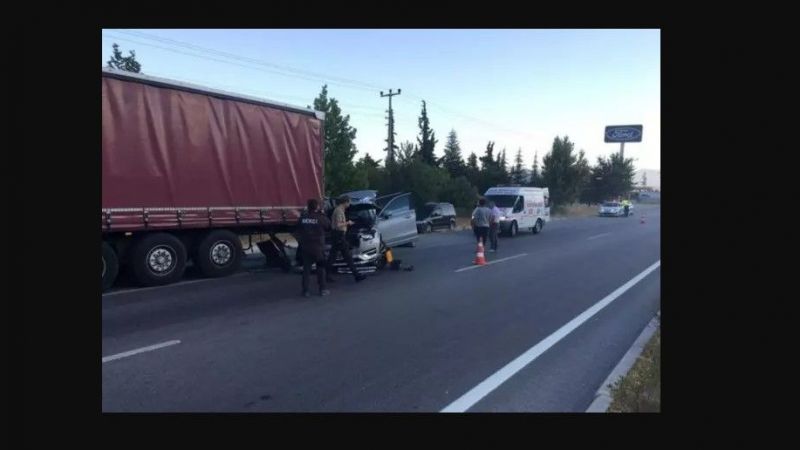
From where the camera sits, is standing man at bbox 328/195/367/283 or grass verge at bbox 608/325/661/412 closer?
grass verge at bbox 608/325/661/412

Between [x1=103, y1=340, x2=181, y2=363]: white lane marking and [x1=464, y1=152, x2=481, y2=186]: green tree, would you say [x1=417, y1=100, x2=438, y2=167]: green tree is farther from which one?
[x1=103, y1=340, x2=181, y2=363]: white lane marking

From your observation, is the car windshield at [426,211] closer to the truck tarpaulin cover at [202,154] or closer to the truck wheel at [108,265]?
the truck tarpaulin cover at [202,154]

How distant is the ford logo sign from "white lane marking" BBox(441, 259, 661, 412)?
146 feet

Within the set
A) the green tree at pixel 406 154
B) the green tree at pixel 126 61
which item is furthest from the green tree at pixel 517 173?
the green tree at pixel 126 61

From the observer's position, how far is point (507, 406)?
16.2 ft

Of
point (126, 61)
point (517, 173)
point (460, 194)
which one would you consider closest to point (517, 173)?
point (517, 173)

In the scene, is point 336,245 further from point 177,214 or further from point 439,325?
point 439,325

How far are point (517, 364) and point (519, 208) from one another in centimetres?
2080

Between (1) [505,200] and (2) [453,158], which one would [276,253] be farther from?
(2) [453,158]

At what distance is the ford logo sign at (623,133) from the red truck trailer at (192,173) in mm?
43110

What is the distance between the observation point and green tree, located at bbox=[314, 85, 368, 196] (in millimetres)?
33656

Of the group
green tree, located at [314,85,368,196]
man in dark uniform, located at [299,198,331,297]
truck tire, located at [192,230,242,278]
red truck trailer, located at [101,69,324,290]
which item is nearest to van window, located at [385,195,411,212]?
red truck trailer, located at [101,69,324,290]

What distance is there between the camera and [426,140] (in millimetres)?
53719

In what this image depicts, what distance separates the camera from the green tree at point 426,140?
5197cm
